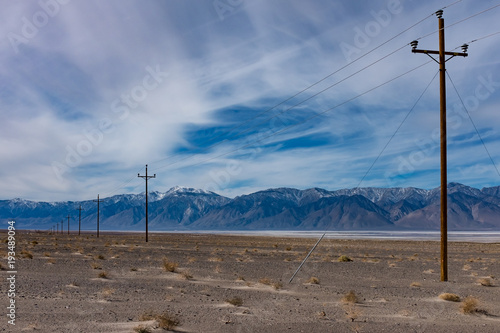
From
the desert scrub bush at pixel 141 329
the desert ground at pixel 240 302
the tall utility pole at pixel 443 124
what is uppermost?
the tall utility pole at pixel 443 124

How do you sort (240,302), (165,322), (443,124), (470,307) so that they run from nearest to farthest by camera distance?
1. (165,322)
2. (470,307)
3. (240,302)
4. (443,124)

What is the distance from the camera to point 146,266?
24.5 meters

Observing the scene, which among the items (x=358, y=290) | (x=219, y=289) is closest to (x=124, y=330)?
(x=219, y=289)

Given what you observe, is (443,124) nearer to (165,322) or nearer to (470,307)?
(470,307)

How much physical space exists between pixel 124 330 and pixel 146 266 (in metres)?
14.7

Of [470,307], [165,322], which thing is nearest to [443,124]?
[470,307]

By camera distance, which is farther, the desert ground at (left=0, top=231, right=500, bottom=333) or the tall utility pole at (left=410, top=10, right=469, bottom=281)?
the tall utility pole at (left=410, top=10, right=469, bottom=281)

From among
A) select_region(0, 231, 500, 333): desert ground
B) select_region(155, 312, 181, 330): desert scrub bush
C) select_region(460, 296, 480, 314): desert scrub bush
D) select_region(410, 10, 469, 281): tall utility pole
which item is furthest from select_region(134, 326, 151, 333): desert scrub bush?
select_region(410, 10, 469, 281): tall utility pole

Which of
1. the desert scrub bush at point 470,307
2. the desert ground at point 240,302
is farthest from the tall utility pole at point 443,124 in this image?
the desert scrub bush at point 470,307

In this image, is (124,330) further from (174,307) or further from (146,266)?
(146,266)

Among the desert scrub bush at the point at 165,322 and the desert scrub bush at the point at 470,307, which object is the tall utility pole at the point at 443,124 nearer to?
the desert scrub bush at the point at 470,307

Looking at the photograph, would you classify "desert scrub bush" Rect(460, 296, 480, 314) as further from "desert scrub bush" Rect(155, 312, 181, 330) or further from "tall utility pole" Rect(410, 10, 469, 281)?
"desert scrub bush" Rect(155, 312, 181, 330)

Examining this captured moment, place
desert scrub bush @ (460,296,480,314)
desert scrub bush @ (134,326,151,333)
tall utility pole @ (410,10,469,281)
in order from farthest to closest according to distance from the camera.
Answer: tall utility pole @ (410,10,469,281), desert scrub bush @ (460,296,480,314), desert scrub bush @ (134,326,151,333)

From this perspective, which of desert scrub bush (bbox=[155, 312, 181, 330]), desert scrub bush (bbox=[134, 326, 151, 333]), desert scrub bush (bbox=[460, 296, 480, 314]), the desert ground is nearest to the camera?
desert scrub bush (bbox=[134, 326, 151, 333])
